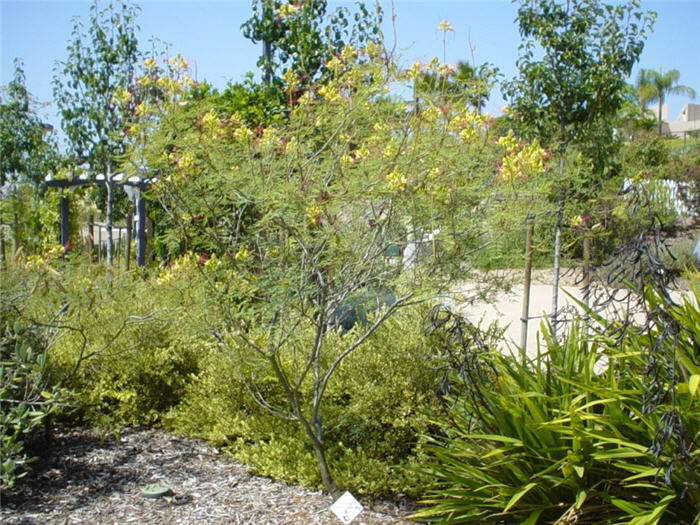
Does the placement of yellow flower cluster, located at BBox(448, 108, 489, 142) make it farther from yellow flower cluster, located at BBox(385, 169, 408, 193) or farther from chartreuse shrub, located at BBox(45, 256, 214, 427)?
chartreuse shrub, located at BBox(45, 256, 214, 427)

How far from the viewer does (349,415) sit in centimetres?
428

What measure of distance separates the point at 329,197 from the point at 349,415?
1413 millimetres

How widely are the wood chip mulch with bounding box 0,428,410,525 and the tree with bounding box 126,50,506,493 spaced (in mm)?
278

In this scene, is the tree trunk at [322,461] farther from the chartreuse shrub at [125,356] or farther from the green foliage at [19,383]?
the green foliage at [19,383]

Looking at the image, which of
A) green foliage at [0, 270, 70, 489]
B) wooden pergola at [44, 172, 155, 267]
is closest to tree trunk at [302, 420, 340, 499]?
green foliage at [0, 270, 70, 489]

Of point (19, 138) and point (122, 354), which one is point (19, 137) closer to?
point (19, 138)

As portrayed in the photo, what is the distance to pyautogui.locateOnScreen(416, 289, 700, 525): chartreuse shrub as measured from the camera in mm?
3080

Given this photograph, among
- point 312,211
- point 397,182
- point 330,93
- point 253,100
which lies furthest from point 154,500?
point 253,100

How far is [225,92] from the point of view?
25.8 ft

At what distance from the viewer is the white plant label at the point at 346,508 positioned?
3557 millimetres

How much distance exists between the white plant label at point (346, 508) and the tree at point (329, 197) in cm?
28

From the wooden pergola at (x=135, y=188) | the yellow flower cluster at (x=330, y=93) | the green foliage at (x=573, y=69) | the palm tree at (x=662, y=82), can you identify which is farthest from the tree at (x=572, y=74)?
the palm tree at (x=662, y=82)

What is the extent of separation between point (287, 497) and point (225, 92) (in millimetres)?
5108

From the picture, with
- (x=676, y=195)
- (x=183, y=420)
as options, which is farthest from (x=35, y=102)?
(x=676, y=195)
